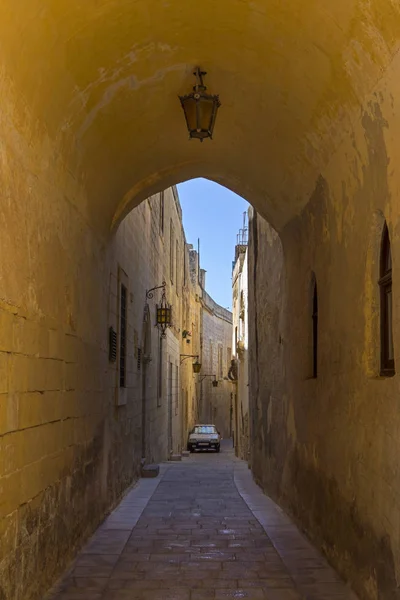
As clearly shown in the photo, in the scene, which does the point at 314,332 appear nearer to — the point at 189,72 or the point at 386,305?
the point at 386,305

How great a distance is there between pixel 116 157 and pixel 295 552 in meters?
4.30

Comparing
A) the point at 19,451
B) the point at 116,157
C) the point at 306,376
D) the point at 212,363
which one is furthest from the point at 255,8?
the point at 212,363

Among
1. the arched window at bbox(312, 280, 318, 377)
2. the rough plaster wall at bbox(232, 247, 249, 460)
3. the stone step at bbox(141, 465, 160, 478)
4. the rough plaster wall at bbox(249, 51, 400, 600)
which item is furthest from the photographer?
the rough plaster wall at bbox(232, 247, 249, 460)

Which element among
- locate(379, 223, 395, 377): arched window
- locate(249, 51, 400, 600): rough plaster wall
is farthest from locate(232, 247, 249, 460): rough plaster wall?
locate(379, 223, 395, 377): arched window

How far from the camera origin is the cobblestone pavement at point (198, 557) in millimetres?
4781

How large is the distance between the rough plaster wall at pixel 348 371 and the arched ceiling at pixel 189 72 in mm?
307

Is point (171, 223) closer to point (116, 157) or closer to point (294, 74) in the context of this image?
point (116, 157)

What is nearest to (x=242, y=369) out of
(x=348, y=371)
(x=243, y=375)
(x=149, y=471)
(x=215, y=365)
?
(x=243, y=375)

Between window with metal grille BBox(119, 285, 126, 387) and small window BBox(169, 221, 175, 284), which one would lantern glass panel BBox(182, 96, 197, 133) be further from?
small window BBox(169, 221, 175, 284)

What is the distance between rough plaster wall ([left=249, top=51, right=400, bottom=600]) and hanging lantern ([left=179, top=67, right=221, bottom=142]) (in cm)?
112

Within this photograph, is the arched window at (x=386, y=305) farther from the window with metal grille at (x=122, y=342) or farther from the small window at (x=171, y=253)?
the small window at (x=171, y=253)

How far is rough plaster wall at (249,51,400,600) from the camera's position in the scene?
3859 mm

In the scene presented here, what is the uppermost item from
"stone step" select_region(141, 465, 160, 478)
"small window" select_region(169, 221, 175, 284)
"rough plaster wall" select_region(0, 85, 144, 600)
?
"small window" select_region(169, 221, 175, 284)

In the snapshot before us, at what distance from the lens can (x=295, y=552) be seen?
233 inches
